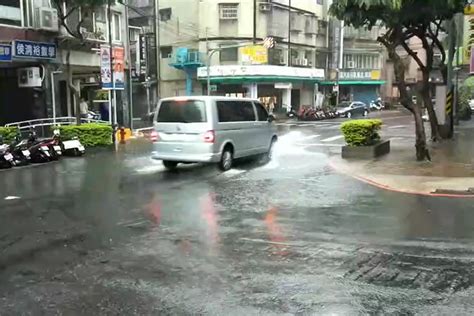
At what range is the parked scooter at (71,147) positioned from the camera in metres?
18.4

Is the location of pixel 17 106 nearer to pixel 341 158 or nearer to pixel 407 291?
pixel 341 158

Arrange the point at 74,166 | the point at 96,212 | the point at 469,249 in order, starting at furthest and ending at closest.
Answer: the point at 74,166
the point at 96,212
the point at 469,249

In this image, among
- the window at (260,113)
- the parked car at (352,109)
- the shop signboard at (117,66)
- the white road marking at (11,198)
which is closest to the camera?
the white road marking at (11,198)

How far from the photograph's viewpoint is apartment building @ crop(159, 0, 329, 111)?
44781mm

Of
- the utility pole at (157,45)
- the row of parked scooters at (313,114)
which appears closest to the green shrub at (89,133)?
the row of parked scooters at (313,114)

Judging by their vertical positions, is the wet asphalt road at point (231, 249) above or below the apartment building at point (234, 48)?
below

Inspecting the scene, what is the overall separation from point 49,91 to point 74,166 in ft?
28.0

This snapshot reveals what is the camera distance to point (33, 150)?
16.5 metres

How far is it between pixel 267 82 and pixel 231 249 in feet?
130

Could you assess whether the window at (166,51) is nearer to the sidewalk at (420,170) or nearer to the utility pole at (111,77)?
the utility pole at (111,77)

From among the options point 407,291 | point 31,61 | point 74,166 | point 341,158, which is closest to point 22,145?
point 74,166

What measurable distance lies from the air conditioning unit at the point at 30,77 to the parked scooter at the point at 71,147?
454 centimetres

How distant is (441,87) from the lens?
2341 centimetres

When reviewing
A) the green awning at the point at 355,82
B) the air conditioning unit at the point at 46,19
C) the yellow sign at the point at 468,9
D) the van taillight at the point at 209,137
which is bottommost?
the van taillight at the point at 209,137
